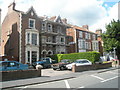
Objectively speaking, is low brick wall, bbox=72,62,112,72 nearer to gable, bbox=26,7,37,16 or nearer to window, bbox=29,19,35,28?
window, bbox=29,19,35,28

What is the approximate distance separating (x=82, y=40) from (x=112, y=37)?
502 inches

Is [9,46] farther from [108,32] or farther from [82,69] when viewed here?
[108,32]

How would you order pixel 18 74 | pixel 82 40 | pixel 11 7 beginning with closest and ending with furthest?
1. pixel 18 74
2. pixel 11 7
3. pixel 82 40

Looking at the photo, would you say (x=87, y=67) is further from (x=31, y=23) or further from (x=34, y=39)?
(x=31, y=23)

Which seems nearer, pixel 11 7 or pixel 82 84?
pixel 82 84

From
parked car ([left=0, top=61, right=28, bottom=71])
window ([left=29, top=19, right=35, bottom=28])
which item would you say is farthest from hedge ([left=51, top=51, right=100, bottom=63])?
parked car ([left=0, top=61, right=28, bottom=71])

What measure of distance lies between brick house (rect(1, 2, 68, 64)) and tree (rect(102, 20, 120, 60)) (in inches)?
394

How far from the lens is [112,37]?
3334cm

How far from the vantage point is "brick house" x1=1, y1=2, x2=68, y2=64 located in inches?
1141

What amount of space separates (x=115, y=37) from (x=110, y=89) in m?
26.6

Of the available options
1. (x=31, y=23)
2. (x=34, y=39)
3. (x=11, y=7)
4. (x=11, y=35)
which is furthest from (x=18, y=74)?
(x=11, y=7)

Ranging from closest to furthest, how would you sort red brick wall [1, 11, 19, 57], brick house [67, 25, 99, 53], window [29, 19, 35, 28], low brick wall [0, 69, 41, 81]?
low brick wall [0, 69, 41, 81] → red brick wall [1, 11, 19, 57] → window [29, 19, 35, 28] → brick house [67, 25, 99, 53]

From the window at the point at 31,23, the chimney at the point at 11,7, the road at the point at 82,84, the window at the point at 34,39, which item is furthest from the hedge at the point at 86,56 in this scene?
the road at the point at 82,84

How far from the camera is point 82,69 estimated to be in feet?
72.2
